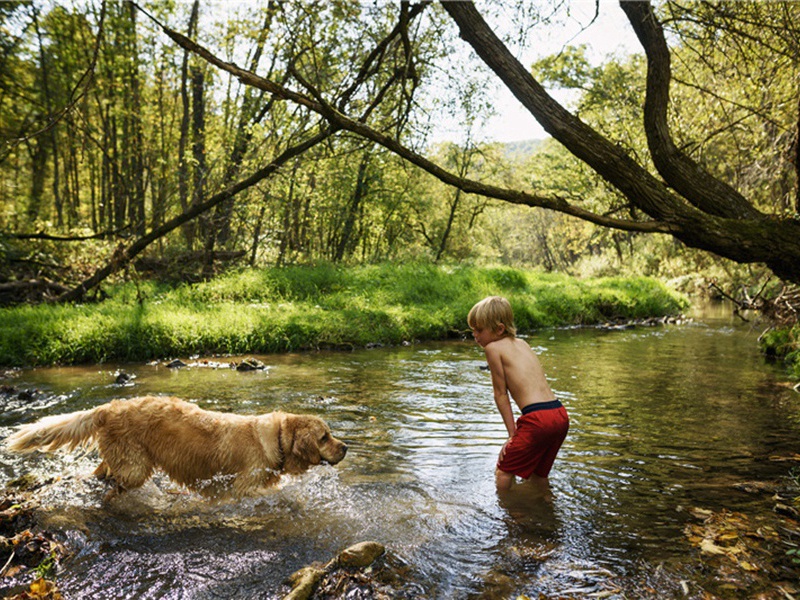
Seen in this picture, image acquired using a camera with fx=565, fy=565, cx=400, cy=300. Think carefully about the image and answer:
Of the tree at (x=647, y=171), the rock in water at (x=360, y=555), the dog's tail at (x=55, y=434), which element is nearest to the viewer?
the rock in water at (x=360, y=555)

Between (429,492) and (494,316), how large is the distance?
174cm

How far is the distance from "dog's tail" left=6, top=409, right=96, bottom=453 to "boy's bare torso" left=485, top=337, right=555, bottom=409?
360 centimetres

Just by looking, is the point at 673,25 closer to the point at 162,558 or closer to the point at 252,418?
the point at 252,418

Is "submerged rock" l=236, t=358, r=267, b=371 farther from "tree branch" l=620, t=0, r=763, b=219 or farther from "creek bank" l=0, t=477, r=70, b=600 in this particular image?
"tree branch" l=620, t=0, r=763, b=219

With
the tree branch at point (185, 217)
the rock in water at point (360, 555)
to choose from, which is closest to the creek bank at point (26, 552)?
the rock in water at point (360, 555)

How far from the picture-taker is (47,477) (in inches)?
211

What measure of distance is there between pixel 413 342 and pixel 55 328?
26.5 feet

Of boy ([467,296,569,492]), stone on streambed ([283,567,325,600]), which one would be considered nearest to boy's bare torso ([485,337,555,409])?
boy ([467,296,569,492])

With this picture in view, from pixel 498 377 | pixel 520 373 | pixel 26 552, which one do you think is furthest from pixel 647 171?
pixel 26 552

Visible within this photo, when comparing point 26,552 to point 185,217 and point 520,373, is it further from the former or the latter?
point 185,217

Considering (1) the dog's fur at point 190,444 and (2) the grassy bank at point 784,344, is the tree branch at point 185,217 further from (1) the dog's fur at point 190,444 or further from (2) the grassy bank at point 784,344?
(2) the grassy bank at point 784,344

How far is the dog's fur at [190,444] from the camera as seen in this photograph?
190 inches

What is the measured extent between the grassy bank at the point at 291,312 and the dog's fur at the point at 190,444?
6896mm

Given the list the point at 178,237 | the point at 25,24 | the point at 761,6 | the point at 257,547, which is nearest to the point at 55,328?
the point at 25,24
